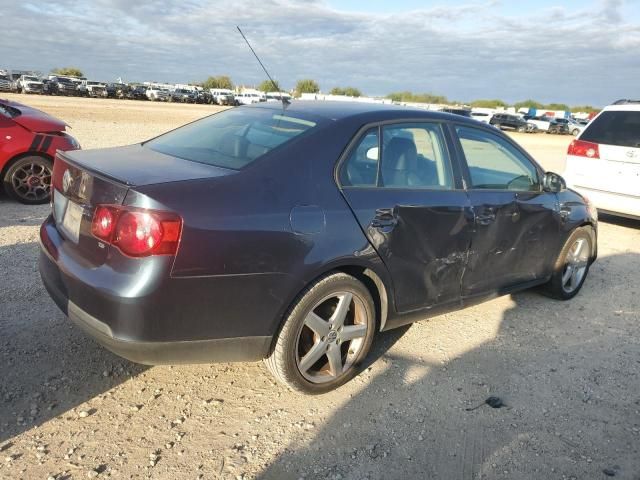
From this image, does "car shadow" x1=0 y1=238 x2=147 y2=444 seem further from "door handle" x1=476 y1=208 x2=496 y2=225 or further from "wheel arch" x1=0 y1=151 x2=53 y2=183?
"wheel arch" x1=0 y1=151 x2=53 y2=183

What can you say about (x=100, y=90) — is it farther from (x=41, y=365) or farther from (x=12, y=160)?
(x=41, y=365)

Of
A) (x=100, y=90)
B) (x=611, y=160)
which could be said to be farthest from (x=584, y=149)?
(x=100, y=90)

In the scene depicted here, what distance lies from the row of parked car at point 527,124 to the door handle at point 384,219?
43.7m

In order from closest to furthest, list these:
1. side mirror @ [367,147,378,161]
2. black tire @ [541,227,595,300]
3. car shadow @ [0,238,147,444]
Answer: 1. car shadow @ [0,238,147,444]
2. side mirror @ [367,147,378,161]
3. black tire @ [541,227,595,300]

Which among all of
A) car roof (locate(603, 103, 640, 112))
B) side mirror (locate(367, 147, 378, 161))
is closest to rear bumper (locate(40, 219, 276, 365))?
side mirror (locate(367, 147, 378, 161))

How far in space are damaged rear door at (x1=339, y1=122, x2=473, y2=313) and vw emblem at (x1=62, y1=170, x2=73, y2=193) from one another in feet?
4.97

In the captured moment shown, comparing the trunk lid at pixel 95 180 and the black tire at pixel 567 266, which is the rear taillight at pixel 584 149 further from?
the trunk lid at pixel 95 180

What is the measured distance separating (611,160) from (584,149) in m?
0.44

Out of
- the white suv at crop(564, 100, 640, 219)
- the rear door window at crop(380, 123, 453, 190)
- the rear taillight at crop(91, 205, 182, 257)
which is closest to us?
the rear taillight at crop(91, 205, 182, 257)

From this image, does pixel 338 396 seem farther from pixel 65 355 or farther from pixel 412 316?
pixel 65 355

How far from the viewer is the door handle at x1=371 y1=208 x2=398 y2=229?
3.26 metres

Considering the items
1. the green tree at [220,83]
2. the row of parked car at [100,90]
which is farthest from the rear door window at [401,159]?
the green tree at [220,83]

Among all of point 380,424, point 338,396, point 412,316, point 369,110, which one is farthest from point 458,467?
point 369,110

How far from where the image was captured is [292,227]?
286cm
